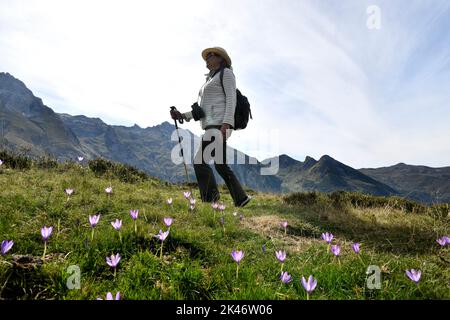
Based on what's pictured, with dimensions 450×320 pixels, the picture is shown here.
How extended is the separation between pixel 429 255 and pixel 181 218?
3.52m

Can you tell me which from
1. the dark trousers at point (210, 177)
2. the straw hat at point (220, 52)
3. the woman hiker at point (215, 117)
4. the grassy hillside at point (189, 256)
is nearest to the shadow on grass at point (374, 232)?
the grassy hillside at point (189, 256)

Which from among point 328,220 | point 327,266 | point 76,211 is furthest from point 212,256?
point 328,220

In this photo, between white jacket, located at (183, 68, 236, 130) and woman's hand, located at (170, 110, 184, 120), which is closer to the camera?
white jacket, located at (183, 68, 236, 130)

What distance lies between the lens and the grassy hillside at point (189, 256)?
2.41 m

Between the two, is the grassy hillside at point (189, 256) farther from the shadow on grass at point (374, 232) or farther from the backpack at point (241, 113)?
the backpack at point (241, 113)

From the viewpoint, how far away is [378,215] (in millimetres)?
7402

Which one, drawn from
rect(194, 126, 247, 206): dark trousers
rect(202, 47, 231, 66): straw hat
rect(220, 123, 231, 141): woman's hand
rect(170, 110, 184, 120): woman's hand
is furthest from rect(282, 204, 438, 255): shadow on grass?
rect(202, 47, 231, 66): straw hat

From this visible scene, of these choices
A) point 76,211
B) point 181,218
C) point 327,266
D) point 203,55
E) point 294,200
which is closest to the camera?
point 327,266

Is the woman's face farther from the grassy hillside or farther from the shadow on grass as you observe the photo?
the shadow on grass

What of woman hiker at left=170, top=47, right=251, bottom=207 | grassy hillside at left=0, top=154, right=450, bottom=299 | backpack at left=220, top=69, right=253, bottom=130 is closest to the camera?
grassy hillside at left=0, top=154, right=450, bottom=299

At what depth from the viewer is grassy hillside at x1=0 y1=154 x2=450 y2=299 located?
2.41 metres
